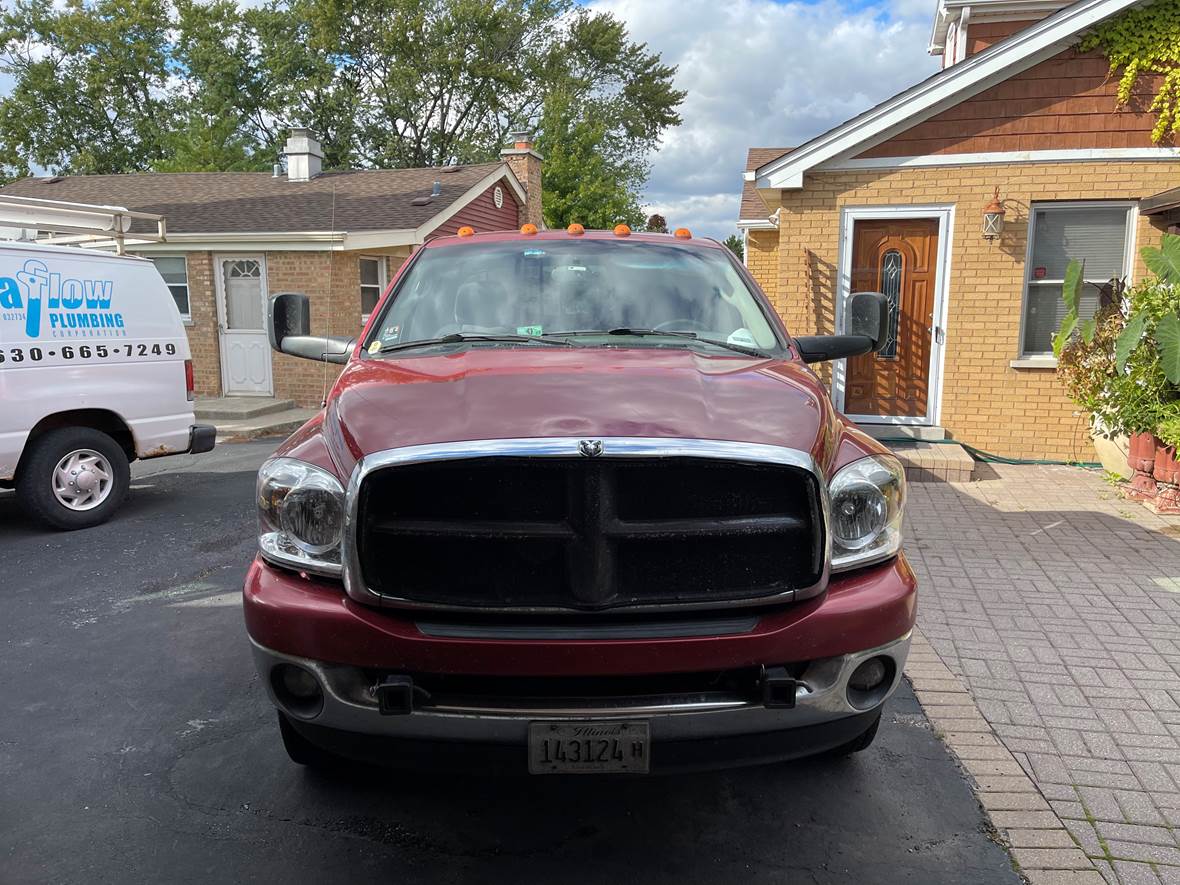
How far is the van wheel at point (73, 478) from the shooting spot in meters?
6.74

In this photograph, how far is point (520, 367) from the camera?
2.81 m

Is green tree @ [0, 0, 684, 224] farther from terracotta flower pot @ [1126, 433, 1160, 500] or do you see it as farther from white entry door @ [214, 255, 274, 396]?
terracotta flower pot @ [1126, 433, 1160, 500]

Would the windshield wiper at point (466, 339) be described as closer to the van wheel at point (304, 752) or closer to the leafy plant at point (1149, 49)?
the van wheel at point (304, 752)

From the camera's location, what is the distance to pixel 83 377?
696cm

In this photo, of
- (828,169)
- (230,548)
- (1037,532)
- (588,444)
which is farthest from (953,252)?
(588,444)

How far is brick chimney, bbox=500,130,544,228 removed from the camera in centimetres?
2231

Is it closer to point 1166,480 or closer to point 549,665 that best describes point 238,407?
point 1166,480

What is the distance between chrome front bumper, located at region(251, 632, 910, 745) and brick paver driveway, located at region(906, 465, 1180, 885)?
111 cm

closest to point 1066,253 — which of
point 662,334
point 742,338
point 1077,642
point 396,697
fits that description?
point 1077,642

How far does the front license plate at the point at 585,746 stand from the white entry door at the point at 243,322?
1491cm

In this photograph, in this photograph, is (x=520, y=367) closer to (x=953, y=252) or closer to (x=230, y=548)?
(x=230, y=548)

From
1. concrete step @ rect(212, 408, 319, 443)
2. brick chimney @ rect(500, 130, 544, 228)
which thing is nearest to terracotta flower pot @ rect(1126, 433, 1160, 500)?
concrete step @ rect(212, 408, 319, 443)

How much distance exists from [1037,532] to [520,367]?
5311 millimetres

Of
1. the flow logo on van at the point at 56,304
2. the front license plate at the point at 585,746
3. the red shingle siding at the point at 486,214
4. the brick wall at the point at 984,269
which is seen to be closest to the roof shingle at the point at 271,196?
the red shingle siding at the point at 486,214
